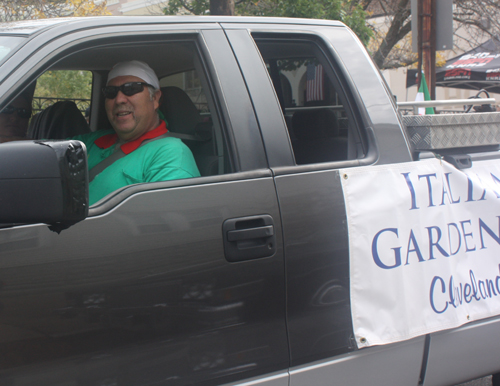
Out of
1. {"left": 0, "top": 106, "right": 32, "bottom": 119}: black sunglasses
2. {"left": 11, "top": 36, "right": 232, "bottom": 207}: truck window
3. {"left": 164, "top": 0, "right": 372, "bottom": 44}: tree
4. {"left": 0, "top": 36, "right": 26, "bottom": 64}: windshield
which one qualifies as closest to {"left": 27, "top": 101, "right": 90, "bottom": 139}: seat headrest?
{"left": 11, "top": 36, "right": 232, "bottom": 207}: truck window

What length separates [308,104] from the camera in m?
3.16

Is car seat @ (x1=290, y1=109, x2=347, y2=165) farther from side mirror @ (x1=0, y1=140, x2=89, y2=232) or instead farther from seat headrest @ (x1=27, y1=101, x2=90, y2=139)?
side mirror @ (x1=0, y1=140, x2=89, y2=232)

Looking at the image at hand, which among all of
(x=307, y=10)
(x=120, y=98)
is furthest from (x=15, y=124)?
(x=307, y=10)

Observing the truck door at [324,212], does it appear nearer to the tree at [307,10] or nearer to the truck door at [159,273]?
the truck door at [159,273]

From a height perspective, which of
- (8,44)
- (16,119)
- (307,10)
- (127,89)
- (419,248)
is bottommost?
(419,248)

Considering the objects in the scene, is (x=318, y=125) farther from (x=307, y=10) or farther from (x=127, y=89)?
(x=307, y=10)

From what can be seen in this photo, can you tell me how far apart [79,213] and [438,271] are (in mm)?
1472

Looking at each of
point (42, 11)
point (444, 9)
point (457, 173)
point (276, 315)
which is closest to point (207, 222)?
point (276, 315)

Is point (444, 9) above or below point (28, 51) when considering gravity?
above

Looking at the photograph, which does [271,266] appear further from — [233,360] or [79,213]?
[79,213]

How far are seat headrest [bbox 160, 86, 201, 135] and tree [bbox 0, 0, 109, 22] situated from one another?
739 centimetres

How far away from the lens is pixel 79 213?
53.9 inches

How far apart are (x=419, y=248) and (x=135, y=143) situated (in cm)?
132

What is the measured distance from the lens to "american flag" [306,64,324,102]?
293 centimetres
